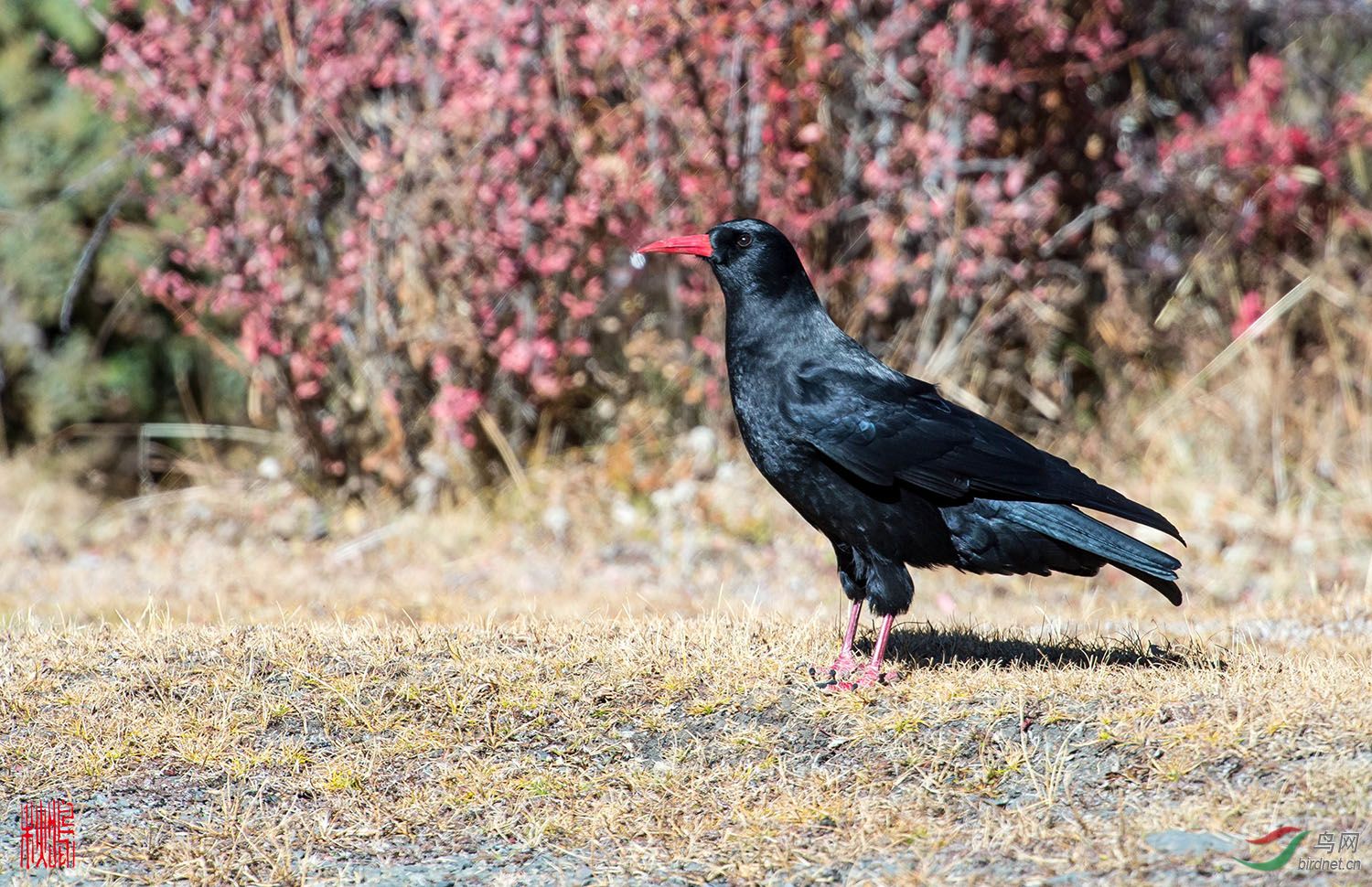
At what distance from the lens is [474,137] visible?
Result: 7484mm

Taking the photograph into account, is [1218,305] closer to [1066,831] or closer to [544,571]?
[544,571]

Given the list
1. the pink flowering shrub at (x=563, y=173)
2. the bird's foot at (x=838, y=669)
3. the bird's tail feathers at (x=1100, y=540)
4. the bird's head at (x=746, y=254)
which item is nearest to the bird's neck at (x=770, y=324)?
the bird's head at (x=746, y=254)

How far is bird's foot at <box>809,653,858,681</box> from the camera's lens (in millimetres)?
4230

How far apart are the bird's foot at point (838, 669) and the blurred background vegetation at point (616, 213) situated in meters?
3.50

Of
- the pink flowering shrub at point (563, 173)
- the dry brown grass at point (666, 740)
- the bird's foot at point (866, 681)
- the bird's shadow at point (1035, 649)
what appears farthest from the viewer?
the pink flowering shrub at point (563, 173)

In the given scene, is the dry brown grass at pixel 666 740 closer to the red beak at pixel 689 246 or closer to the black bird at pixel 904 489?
the black bird at pixel 904 489

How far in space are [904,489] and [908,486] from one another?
17 mm

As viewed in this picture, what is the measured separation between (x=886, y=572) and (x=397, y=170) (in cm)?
401

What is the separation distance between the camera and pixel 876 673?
4.20 metres

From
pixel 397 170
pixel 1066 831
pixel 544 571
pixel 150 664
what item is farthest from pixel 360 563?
pixel 1066 831

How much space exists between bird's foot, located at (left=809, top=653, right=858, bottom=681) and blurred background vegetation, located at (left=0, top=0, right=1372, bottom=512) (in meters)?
3.50

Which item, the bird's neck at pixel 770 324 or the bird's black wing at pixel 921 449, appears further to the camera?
the bird's neck at pixel 770 324

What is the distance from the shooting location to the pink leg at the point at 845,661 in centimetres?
425

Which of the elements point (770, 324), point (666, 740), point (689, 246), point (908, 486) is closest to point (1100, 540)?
point (908, 486)
